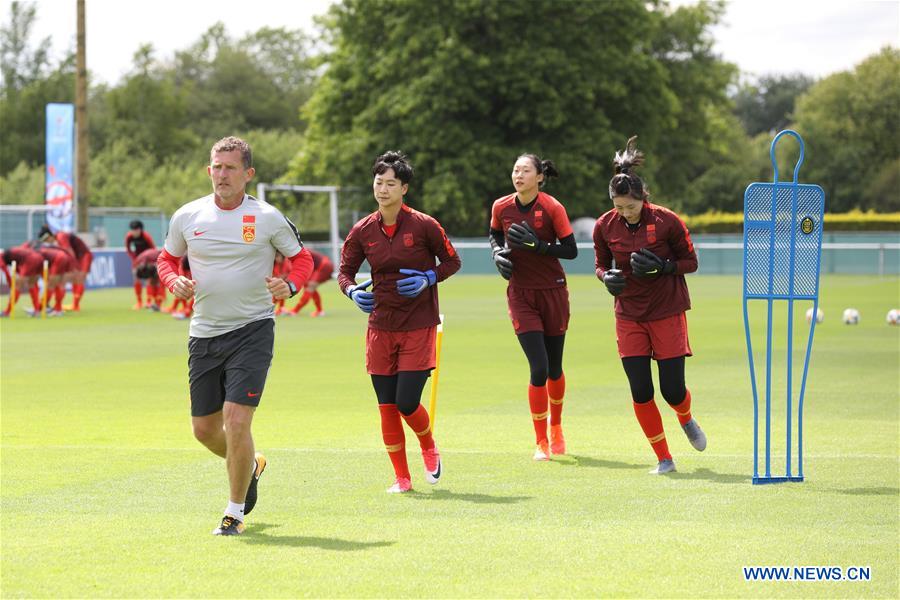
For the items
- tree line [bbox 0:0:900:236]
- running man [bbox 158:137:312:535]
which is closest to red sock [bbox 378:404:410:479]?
running man [bbox 158:137:312:535]

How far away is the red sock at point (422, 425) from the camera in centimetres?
962

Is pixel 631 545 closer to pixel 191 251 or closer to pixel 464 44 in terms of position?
pixel 191 251

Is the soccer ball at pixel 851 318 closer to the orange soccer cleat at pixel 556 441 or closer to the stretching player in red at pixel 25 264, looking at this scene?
the stretching player in red at pixel 25 264

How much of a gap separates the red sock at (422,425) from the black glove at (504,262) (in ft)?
5.17

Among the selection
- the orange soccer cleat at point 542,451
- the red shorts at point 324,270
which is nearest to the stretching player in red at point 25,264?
the red shorts at point 324,270

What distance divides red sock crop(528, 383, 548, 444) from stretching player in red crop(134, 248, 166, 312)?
19.1 meters

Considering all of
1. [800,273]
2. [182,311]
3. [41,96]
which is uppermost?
[41,96]

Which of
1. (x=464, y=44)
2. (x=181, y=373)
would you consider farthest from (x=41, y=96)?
(x=181, y=373)

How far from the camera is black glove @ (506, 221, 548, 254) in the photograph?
419 inches

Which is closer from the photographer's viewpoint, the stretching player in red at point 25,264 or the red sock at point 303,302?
the stretching player in red at point 25,264

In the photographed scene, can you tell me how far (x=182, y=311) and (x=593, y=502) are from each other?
2165 centimetres

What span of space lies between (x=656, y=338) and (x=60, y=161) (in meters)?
34.0

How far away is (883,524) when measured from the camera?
8.20 meters

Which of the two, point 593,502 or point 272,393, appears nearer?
point 593,502
